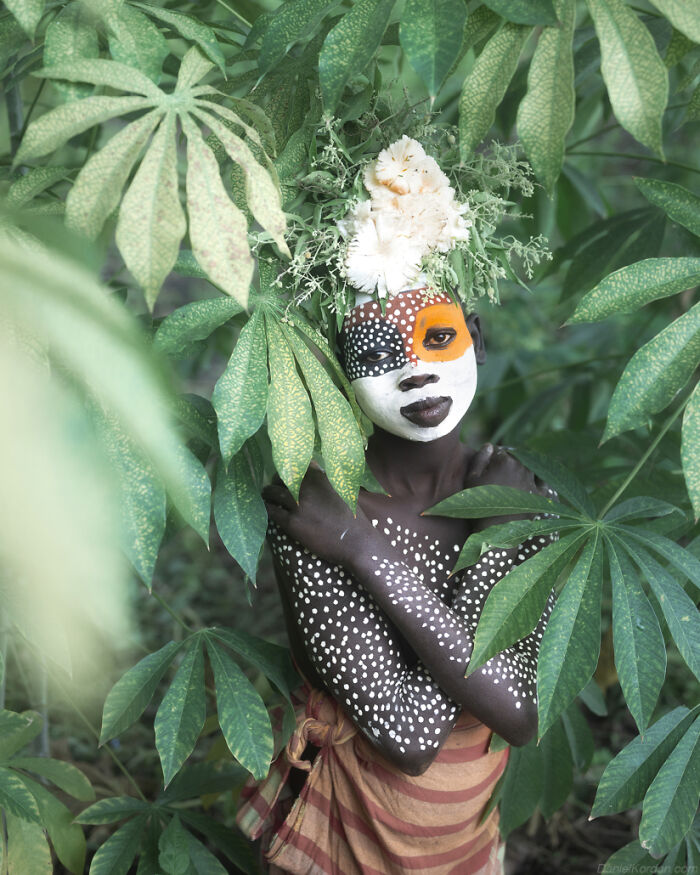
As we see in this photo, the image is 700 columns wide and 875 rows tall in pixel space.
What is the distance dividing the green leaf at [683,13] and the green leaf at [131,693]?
0.91m

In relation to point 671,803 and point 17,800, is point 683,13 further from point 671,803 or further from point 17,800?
point 17,800

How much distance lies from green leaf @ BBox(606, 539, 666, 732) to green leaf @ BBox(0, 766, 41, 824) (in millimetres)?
733

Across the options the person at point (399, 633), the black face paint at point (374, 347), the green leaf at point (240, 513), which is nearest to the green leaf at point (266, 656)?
the person at point (399, 633)

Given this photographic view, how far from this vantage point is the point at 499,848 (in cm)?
135

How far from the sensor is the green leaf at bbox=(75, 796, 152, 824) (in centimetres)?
123

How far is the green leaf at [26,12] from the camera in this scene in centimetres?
82

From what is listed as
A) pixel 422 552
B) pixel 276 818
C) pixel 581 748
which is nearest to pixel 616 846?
pixel 581 748

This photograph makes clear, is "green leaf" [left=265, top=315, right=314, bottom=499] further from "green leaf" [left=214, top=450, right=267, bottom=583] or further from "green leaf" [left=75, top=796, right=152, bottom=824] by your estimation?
"green leaf" [left=75, top=796, right=152, bottom=824]

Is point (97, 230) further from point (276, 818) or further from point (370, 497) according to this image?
point (276, 818)

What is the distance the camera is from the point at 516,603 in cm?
99

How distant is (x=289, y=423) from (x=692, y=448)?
1.35 feet

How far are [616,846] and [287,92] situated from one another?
166cm

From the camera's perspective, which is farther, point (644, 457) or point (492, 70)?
point (644, 457)

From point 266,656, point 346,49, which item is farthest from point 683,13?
point 266,656
